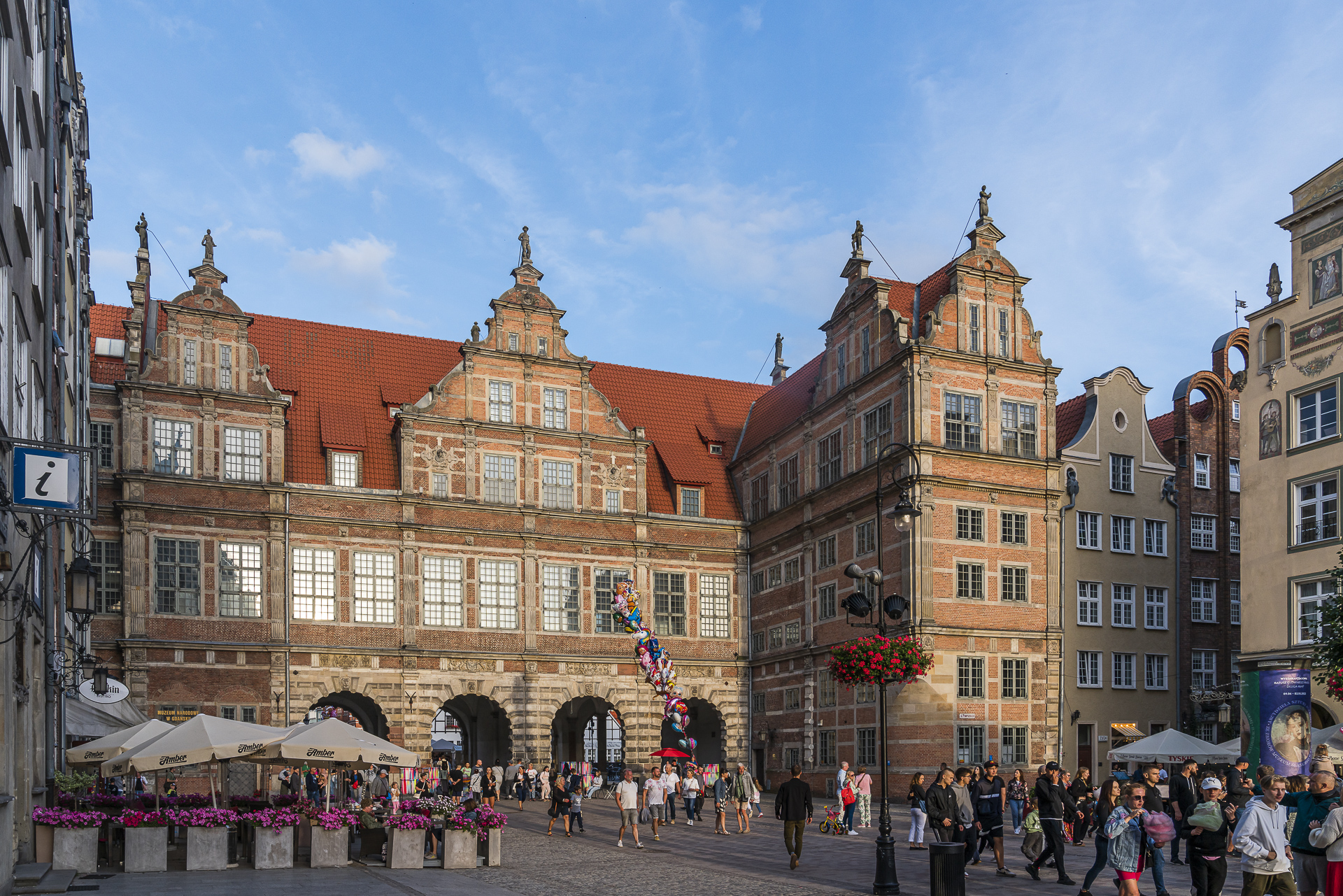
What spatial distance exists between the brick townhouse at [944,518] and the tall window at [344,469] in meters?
14.9

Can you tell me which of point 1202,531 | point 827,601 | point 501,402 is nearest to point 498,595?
point 501,402

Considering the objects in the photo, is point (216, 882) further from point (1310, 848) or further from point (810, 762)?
point (810, 762)

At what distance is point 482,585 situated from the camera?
146 feet

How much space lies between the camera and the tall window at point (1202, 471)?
4388cm

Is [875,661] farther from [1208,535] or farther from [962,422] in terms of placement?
[1208,535]

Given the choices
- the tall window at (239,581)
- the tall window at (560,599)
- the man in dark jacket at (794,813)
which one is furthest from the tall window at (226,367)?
the man in dark jacket at (794,813)

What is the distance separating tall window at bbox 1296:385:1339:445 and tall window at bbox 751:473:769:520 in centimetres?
1913

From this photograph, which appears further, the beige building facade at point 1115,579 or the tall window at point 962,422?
the beige building facade at point 1115,579

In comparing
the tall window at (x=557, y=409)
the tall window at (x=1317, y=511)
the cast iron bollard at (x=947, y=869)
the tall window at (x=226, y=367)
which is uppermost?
the tall window at (x=226, y=367)

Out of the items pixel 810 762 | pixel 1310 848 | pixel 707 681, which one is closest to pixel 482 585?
pixel 707 681

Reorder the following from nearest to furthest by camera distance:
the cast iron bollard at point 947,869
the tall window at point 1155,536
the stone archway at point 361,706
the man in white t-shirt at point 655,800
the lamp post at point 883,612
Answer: the cast iron bollard at point 947,869, the lamp post at point 883,612, the man in white t-shirt at point 655,800, the tall window at point 1155,536, the stone archway at point 361,706

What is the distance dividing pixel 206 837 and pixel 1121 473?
31097 mm

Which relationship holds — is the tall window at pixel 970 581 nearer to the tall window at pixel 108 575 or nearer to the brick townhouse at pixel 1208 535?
the brick townhouse at pixel 1208 535

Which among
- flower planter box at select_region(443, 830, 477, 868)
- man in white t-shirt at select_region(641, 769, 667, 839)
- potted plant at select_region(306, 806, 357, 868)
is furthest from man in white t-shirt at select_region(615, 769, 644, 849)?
potted plant at select_region(306, 806, 357, 868)
